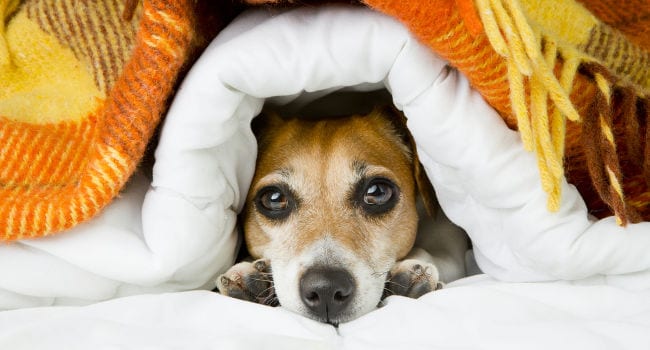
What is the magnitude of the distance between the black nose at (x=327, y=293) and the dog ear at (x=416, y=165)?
0.42 metres

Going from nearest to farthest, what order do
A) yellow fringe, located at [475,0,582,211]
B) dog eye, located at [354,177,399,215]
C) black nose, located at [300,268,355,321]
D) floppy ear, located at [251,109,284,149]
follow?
1. yellow fringe, located at [475,0,582,211]
2. black nose, located at [300,268,355,321]
3. dog eye, located at [354,177,399,215]
4. floppy ear, located at [251,109,284,149]

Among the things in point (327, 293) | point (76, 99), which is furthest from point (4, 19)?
point (327, 293)

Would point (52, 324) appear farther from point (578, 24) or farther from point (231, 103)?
point (578, 24)

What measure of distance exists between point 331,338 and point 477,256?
1.36 feet

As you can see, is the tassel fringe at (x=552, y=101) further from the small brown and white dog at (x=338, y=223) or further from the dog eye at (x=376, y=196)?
the dog eye at (x=376, y=196)

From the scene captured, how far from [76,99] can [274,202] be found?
0.51 m

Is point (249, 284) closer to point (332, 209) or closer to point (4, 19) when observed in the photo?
point (332, 209)

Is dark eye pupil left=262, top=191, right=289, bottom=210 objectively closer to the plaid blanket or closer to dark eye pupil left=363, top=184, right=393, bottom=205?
dark eye pupil left=363, top=184, right=393, bottom=205

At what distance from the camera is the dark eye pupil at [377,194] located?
145cm

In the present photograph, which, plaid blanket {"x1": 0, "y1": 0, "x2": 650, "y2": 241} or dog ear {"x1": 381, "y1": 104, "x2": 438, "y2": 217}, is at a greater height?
plaid blanket {"x1": 0, "y1": 0, "x2": 650, "y2": 241}

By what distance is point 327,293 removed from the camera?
1.17 m

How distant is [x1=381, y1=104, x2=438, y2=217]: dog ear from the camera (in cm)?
154

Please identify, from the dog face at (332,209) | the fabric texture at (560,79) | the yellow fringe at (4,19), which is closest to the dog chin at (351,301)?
the dog face at (332,209)

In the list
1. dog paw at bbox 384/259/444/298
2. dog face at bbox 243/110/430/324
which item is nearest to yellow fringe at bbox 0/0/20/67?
dog face at bbox 243/110/430/324
